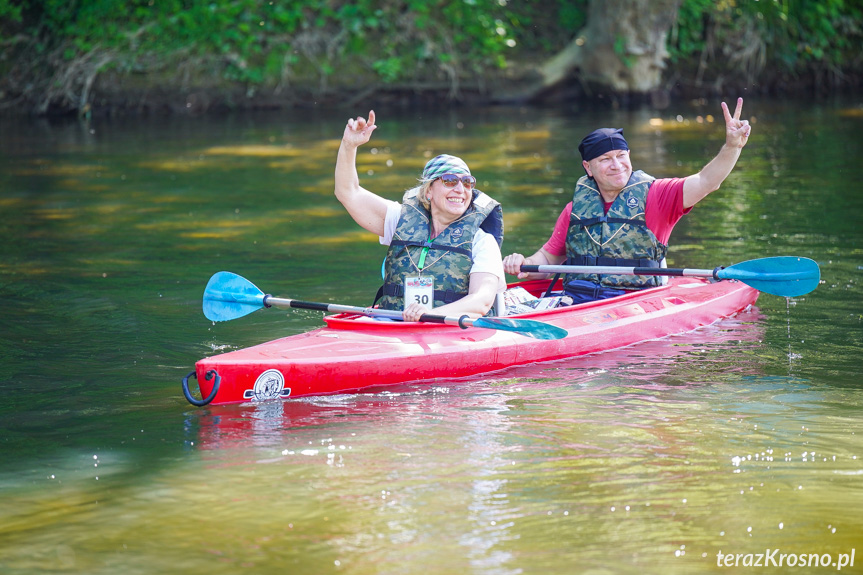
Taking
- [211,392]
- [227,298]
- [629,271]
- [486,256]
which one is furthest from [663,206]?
[211,392]

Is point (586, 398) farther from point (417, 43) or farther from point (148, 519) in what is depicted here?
point (417, 43)

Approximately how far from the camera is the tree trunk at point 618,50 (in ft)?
52.4

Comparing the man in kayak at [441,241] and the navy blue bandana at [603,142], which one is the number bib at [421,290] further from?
the navy blue bandana at [603,142]

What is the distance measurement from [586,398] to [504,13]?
14469 millimetres

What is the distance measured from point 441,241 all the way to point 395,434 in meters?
1.15

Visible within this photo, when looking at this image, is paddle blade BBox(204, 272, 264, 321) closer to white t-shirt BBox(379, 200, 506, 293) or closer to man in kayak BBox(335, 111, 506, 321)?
man in kayak BBox(335, 111, 506, 321)

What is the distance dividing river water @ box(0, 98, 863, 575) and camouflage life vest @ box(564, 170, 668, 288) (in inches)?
19.3

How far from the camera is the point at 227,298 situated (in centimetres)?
555

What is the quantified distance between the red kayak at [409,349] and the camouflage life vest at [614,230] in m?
0.22

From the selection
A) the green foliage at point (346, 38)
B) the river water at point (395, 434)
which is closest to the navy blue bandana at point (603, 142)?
the river water at point (395, 434)

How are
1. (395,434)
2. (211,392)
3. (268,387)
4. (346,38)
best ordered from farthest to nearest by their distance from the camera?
(346,38)
(268,387)
(211,392)
(395,434)

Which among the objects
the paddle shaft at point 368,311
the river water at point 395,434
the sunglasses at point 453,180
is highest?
the sunglasses at point 453,180

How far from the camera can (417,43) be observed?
57.0 ft

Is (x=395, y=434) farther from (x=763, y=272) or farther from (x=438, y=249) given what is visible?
(x=763, y=272)
